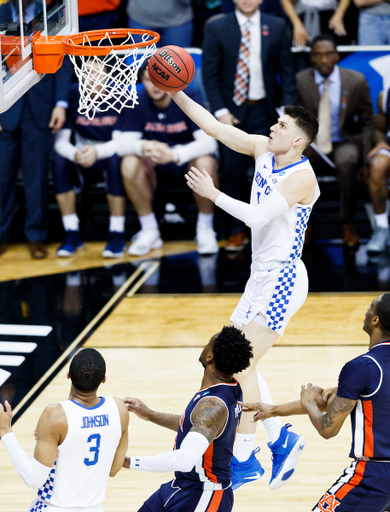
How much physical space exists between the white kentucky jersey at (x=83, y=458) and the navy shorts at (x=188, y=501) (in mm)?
332

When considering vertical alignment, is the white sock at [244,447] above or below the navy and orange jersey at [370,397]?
below

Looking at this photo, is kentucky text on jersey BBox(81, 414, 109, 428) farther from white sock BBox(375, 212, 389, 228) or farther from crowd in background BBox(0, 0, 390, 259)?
white sock BBox(375, 212, 389, 228)

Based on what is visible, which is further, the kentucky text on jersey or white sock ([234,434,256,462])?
white sock ([234,434,256,462])

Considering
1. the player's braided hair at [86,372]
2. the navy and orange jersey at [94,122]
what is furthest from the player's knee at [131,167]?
the player's braided hair at [86,372]

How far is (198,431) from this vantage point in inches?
127

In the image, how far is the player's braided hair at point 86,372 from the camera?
3172mm

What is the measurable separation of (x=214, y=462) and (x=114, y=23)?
794cm

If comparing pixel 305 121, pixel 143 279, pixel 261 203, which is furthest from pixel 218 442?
pixel 143 279

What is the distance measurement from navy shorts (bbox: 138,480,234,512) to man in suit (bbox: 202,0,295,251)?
6131 mm

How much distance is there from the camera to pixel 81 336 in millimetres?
7020

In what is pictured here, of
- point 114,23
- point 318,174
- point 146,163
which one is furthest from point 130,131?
point 318,174

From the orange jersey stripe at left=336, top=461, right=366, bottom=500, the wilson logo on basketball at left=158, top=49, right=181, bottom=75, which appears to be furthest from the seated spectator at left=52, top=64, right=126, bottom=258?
the orange jersey stripe at left=336, top=461, right=366, bottom=500

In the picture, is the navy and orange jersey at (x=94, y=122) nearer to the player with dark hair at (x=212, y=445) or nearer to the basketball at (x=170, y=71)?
the basketball at (x=170, y=71)

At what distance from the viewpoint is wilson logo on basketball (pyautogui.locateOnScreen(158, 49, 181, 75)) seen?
4855 mm
